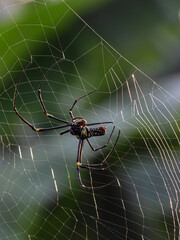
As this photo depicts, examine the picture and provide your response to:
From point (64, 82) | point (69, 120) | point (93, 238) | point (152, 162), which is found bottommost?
point (93, 238)

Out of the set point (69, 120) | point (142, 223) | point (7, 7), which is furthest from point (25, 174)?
point (7, 7)

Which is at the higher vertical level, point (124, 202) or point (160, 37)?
point (160, 37)

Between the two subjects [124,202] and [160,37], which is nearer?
[124,202]

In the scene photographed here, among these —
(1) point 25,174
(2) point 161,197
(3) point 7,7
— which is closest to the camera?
(3) point 7,7

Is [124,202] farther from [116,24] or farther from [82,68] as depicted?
[116,24]

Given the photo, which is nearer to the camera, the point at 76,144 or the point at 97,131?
the point at 97,131

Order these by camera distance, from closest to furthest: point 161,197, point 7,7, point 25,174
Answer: point 7,7
point 161,197
point 25,174
